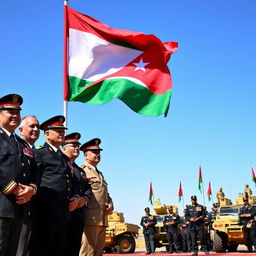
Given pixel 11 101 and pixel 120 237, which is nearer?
pixel 11 101

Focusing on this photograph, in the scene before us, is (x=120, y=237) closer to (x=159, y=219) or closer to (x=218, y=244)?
(x=159, y=219)

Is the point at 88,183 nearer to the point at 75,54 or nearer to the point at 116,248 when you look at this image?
the point at 75,54

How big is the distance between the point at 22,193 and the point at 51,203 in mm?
741

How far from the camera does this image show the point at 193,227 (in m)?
13.6

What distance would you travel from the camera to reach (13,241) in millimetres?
3479

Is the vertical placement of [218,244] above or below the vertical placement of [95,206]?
above

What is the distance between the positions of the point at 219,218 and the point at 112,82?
931 centimetres

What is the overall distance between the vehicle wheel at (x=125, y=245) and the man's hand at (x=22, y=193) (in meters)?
14.1

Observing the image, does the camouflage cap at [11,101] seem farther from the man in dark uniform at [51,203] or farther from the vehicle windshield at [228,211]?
the vehicle windshield at [228,211]

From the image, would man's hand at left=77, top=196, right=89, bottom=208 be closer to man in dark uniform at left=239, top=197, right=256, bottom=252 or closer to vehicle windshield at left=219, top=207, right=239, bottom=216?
man in dark uniform at left=239, top=197, right=256, bottom=252

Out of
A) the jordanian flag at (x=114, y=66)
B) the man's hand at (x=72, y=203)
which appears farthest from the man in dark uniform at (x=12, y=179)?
the jordanian flag at (x=114, y=66)

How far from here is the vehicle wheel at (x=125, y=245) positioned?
56.1ft

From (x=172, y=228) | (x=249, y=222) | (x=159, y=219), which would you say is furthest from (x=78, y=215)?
(x=159, y=219)

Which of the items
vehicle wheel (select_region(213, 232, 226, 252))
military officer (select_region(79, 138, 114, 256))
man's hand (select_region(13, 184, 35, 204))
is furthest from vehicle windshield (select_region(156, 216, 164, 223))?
man's hand (select_region(13, 184, 35, 204))
